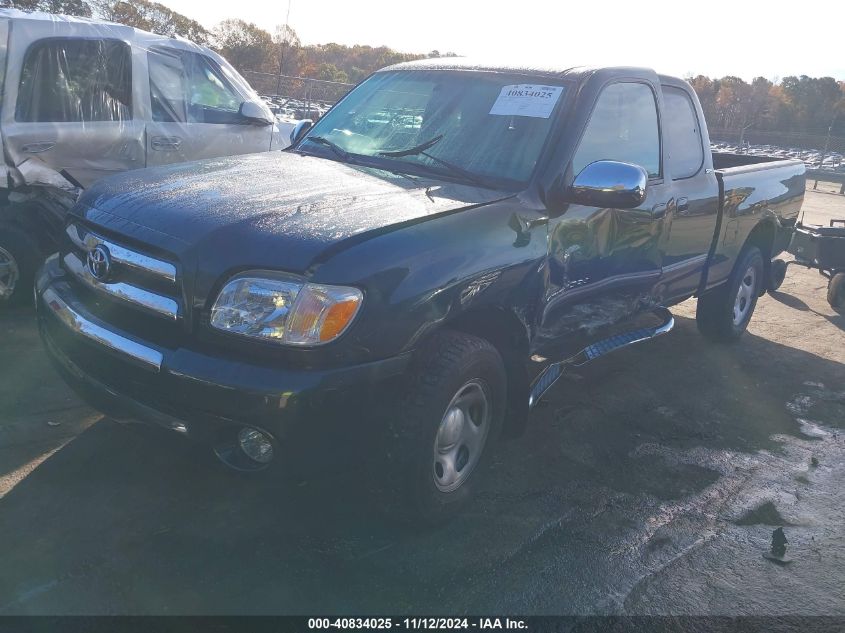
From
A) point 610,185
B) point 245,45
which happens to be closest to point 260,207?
point 610,185

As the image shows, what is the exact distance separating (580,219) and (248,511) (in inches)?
82.2

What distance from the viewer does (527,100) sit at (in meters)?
3.83

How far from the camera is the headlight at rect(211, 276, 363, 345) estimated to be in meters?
2.59

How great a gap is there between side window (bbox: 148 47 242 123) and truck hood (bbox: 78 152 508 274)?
274 centimetres

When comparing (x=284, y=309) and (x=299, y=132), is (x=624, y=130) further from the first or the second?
(x=284, y=309)

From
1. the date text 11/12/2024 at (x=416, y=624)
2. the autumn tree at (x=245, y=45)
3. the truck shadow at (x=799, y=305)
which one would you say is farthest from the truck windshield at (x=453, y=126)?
the autumn tree at (x=245, y=45)

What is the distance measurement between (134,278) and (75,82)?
350 cm

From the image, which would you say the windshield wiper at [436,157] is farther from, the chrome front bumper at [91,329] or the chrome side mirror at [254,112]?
the chrome side mirror at [254,112]

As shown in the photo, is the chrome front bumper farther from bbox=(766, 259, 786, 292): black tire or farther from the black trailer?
the black trailer

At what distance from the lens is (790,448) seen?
4.48m

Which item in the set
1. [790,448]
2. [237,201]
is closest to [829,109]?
[790,448]

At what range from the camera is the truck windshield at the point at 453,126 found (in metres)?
3.69

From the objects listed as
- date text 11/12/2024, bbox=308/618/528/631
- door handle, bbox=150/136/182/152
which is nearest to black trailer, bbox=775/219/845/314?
door handle, bbox=150/136/182/152

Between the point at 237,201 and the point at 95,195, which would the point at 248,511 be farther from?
the point at 95,195
